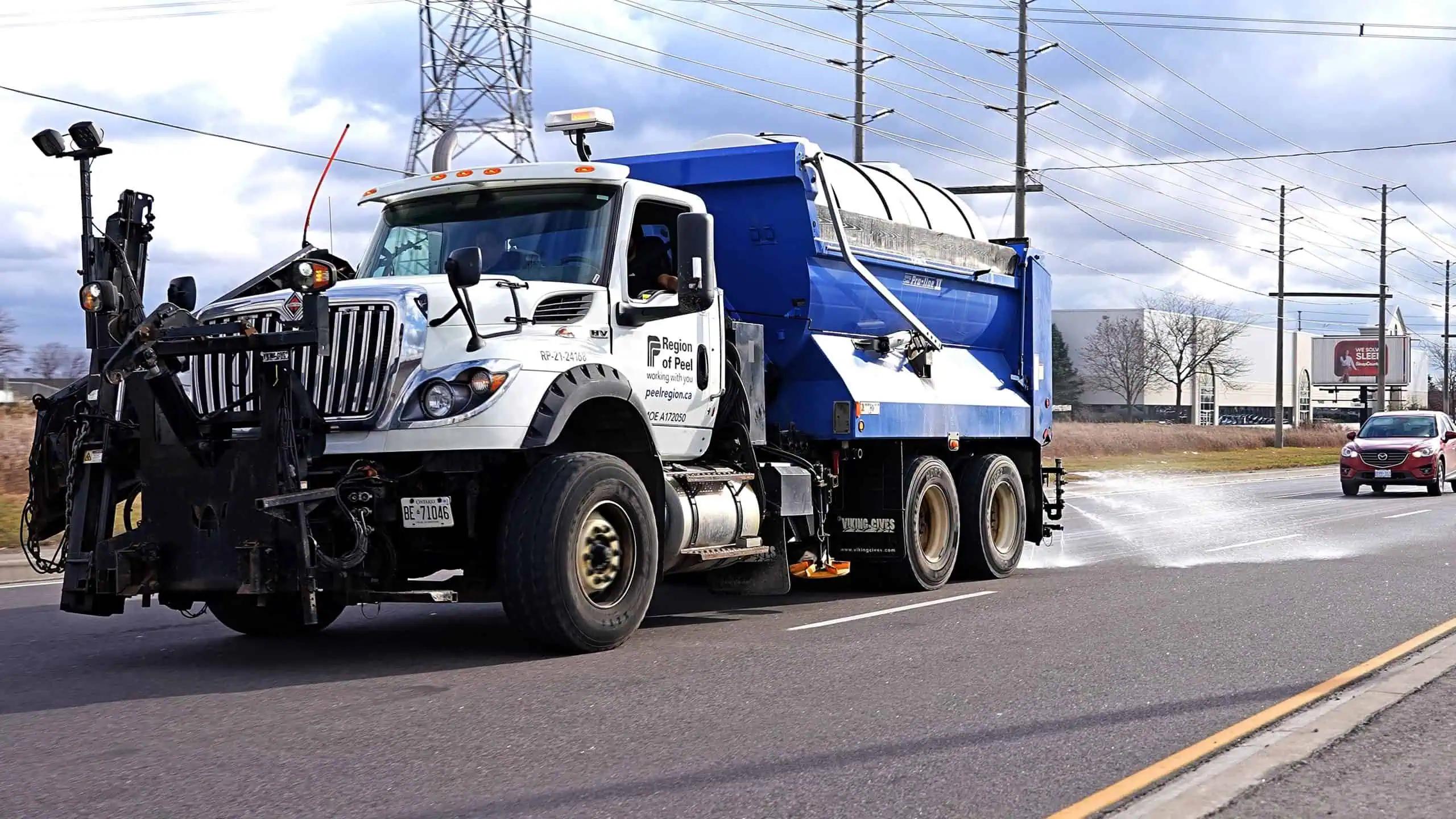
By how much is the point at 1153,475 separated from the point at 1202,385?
7857 cm

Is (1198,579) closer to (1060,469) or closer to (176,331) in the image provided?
(1060,469)

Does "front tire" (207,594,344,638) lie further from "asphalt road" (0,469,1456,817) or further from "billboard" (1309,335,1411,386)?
"billboard" (1309,335,1411,386)

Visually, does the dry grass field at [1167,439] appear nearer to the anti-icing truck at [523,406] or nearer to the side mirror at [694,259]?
the anti-icing truck at [523,406]

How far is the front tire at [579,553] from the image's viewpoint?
27.4 feet

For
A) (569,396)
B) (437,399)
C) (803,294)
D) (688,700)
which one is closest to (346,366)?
(437,399)

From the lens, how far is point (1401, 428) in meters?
30.4

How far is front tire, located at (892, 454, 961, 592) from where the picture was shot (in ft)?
41.1

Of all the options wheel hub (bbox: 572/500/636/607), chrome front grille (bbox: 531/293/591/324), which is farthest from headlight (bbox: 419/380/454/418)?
wheel hub (bbox: 572/500/636/607)

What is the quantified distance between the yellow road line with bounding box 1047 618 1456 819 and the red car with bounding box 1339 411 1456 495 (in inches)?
865

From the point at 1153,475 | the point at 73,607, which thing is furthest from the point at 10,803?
the point at 1153,475

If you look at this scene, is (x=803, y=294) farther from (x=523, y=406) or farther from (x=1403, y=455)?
(x=1403, y=455)

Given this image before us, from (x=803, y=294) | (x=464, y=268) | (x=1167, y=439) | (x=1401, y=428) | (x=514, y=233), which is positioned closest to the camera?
(x=464, y=268)

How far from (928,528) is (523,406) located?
5649 millimetres

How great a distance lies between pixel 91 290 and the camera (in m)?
8.10
